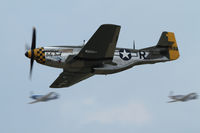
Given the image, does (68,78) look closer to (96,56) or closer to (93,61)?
(93,61)

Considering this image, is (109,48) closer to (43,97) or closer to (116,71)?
(116,71)

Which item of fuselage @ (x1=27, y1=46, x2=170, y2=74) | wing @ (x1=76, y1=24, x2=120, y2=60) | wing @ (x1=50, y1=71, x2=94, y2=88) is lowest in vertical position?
wing @ (x1=50, y1=71, x2=94, y2=88)

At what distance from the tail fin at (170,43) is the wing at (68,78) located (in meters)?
5.54

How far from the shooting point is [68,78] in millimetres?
28109

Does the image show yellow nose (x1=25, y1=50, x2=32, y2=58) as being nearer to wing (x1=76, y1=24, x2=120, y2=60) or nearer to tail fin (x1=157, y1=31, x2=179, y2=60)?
wing (x1=76, y1=24, x2=120, y2=60)

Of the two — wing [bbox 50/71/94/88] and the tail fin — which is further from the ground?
the tail fin

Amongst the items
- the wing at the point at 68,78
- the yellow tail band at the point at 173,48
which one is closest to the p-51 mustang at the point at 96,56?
the wing at the point at 68,78

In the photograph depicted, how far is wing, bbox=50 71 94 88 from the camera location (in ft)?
89.8

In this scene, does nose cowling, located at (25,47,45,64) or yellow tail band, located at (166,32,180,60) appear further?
yellow tail band, located at (166,32,180,60)

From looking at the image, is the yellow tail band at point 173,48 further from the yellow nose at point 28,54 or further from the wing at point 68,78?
the yellow nose at point 28,54

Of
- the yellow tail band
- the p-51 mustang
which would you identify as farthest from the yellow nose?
the yellow tail band

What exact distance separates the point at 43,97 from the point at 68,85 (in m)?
2.52

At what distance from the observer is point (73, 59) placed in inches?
972

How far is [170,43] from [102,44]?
6641 mm
